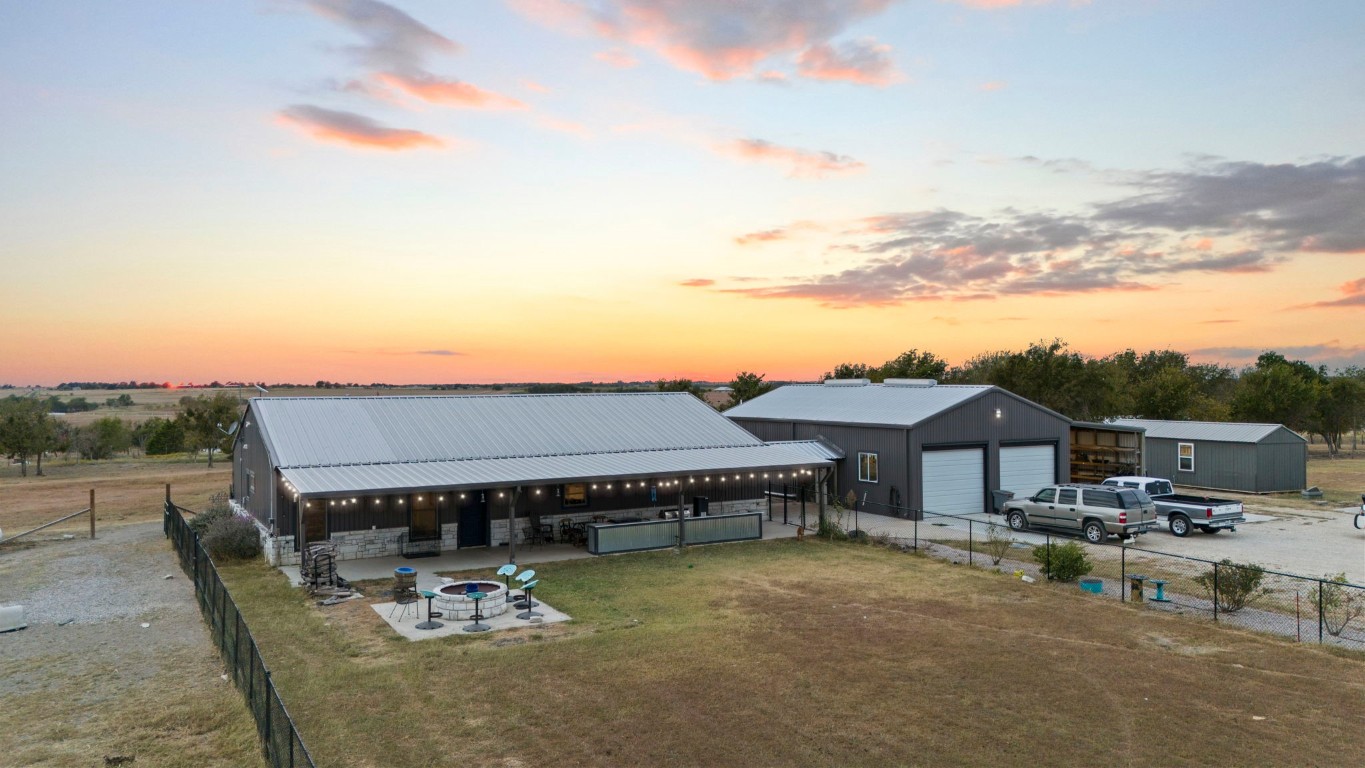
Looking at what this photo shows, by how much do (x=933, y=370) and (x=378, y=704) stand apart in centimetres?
6830

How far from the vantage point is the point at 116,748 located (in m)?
11.2

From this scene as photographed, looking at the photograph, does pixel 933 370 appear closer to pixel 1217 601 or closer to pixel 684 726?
pixel 1217 601

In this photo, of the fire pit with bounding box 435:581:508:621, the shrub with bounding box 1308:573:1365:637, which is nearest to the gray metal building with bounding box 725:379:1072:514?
the shrub with bounding box 1308:573:1365:637

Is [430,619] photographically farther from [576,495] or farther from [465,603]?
[576,495]

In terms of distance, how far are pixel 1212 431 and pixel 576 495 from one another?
3314 cm

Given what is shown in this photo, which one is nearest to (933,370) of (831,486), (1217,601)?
(831,486)

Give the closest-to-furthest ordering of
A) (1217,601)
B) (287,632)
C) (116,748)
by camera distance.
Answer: (116,748)
(287,632)
(1217,601)

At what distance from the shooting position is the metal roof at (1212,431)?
39753mm

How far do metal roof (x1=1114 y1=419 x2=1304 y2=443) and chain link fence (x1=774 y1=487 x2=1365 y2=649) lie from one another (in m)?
17.4

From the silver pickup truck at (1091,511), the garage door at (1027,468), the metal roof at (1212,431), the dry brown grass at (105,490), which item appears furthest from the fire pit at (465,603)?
the metal roof at (1212,431)

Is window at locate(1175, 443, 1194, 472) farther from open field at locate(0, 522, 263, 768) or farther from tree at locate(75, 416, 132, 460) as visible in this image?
tree at locate(75, 416, 132, 460)

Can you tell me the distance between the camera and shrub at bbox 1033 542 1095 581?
20750mm

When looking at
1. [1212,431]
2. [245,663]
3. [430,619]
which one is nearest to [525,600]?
[430,619]

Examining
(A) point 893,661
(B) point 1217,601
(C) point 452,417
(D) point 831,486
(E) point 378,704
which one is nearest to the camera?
(E) point 378,704
